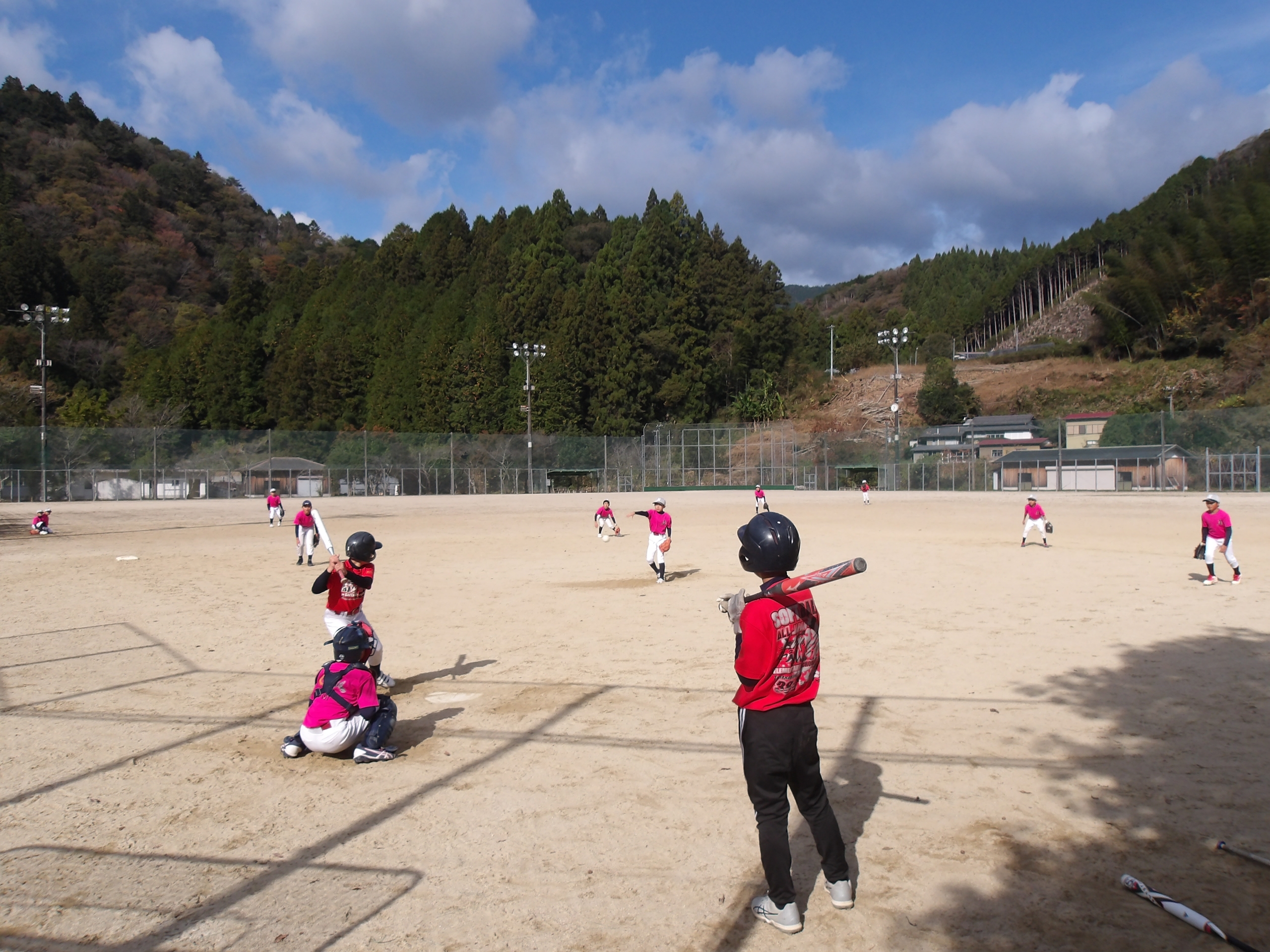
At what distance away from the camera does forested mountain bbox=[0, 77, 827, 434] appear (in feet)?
247

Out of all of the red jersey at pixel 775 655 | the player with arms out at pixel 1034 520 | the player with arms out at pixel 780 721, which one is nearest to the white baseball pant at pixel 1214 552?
the player with arms out at pixel 1034 520

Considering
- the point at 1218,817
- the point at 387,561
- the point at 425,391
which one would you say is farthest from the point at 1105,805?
the point at 425,391

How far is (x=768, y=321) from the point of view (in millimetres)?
90125

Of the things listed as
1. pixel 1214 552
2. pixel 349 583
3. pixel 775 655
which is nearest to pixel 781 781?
pixel 775 655

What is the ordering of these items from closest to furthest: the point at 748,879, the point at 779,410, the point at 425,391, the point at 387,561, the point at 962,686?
the point at 748,879, the point at 962,686, the point at 387,561, the point at 425,391, the point at 779,410

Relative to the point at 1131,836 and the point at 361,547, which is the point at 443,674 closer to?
the point at 361,547

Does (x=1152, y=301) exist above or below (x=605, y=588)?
above

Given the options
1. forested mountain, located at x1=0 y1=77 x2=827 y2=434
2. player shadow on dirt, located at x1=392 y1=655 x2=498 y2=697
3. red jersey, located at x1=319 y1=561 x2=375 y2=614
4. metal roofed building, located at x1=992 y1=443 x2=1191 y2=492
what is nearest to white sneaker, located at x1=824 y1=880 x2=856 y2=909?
red jersey, located at x1=319 y1=561 x2=375 y2=614

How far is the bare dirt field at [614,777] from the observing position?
370 centimetres

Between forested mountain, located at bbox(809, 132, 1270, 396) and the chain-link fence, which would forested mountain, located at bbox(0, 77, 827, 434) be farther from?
forested mountain, located at bbox(809, 132, 1270, 396)

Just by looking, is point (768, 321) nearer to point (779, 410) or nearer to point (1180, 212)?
point (779, 410)

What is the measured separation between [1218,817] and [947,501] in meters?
38.1

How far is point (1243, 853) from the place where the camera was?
13.4 feet

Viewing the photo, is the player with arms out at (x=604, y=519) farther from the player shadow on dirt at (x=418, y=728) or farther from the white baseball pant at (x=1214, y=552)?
the player shadow on dirt at (x=418, y=728)
